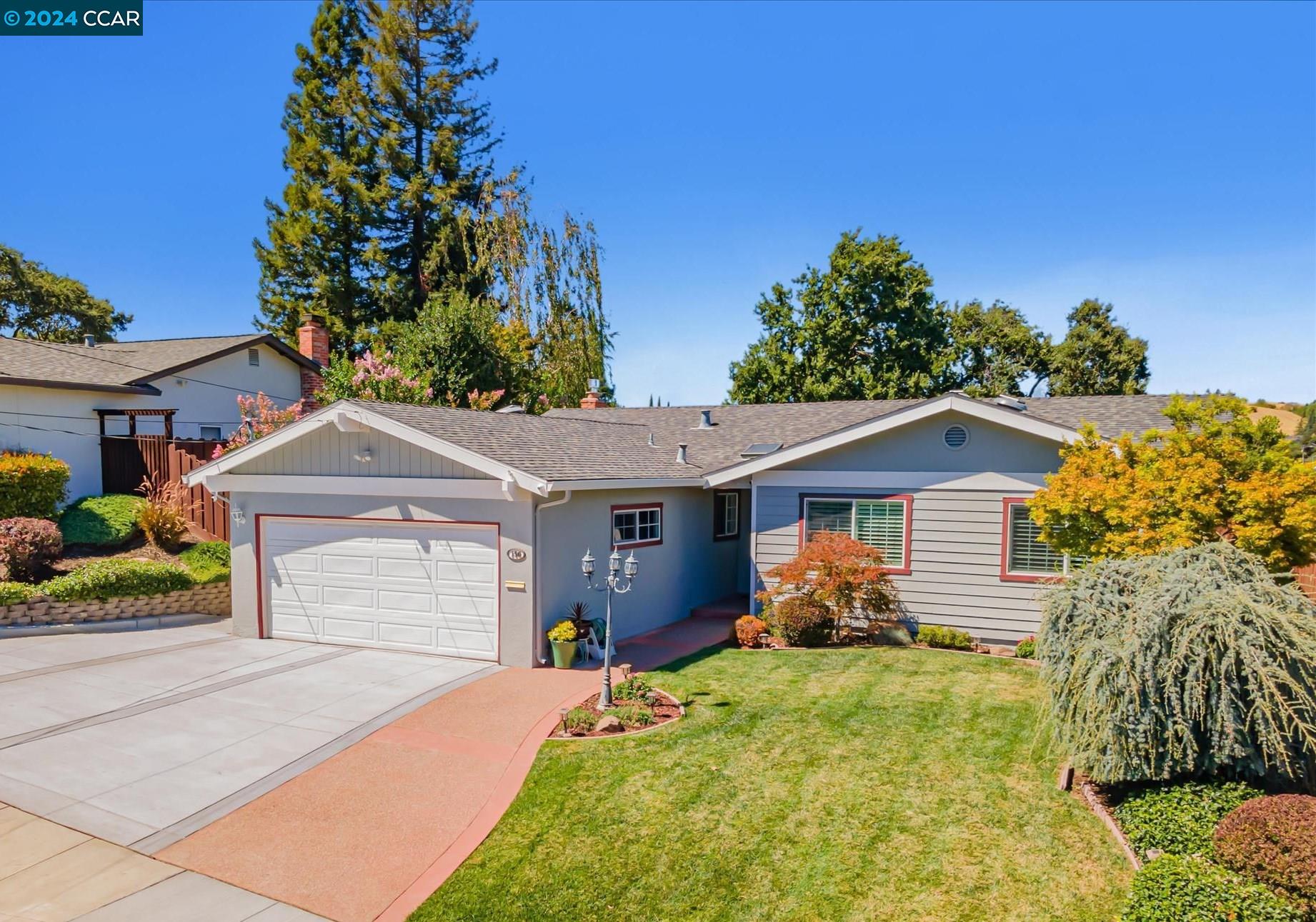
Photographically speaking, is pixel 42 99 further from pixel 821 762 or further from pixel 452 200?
pixel 821 762

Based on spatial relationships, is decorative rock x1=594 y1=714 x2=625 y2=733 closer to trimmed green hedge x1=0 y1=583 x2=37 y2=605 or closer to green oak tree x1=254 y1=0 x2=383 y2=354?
trimmed green hedge x1=0 y1=583 x2=37 y2=605

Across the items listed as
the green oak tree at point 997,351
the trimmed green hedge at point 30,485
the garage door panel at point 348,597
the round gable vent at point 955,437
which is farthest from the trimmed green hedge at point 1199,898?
the green oak tree at point 997,351

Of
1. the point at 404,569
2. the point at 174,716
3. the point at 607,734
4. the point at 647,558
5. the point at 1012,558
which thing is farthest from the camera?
the point at 647,558

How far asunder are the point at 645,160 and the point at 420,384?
952 centimetres

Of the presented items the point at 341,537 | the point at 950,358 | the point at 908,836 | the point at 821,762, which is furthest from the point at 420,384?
the point at 950,358

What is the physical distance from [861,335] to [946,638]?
22.2 metres

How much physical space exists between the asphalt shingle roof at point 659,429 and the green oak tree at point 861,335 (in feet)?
40.4

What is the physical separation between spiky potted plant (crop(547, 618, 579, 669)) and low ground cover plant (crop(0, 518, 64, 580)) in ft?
32.6

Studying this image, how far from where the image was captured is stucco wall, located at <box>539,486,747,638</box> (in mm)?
11484

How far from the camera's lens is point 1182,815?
554 cm

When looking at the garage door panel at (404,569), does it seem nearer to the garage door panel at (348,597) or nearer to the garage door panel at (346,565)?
the garage door panel at (346,565)

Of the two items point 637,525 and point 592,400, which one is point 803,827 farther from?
point 592,400

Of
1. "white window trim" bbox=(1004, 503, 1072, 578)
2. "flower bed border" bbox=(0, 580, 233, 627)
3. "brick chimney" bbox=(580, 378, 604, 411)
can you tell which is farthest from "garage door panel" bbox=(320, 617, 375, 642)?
"brick chimney" bbox=(580, 378, 604, 411)

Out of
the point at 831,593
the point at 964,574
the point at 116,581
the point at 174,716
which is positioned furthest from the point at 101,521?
the point at 964,574
